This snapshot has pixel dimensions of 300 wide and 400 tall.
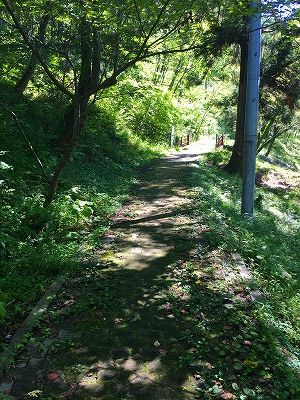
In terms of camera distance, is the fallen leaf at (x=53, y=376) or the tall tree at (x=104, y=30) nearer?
the fallen leaf at (x=53, y=376)

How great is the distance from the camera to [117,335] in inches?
165

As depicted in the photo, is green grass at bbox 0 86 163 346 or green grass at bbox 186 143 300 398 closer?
green grass at bbox 186 143 300 398

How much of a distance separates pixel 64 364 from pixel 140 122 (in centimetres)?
2229

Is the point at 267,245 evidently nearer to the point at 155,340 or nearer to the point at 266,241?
the point at 266,241

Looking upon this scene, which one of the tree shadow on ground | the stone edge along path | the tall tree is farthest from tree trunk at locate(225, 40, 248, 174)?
the stone edge along path

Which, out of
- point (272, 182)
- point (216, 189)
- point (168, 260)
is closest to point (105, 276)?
point (168, 260)

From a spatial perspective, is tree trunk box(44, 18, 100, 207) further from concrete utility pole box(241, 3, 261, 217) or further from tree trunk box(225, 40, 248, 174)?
tree trunk box(225, 40, 248, 174)

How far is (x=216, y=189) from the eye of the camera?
1266cm

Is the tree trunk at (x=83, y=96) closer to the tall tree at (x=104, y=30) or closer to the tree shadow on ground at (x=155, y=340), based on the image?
the tall tree at (x=104, y=30)

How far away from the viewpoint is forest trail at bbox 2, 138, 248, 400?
3.41m

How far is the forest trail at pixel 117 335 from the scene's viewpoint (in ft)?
11.2

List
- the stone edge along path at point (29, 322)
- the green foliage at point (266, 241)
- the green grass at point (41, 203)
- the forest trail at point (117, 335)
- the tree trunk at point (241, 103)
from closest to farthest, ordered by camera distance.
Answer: the forest trail at point (117, 335) → the stone edge along path at point (29, 322) → the green foliage at point (266, 241) → the green grass at point (41, 203) → the tree trunk at point (241, 103)

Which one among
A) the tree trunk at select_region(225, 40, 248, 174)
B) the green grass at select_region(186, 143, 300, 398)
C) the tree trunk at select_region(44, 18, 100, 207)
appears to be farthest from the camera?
the tree trunk at select_region(225, 40, 248, 174)

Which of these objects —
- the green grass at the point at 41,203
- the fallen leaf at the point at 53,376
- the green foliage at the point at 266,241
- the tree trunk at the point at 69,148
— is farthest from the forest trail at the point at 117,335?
the tree trunk at the point at 69,148
